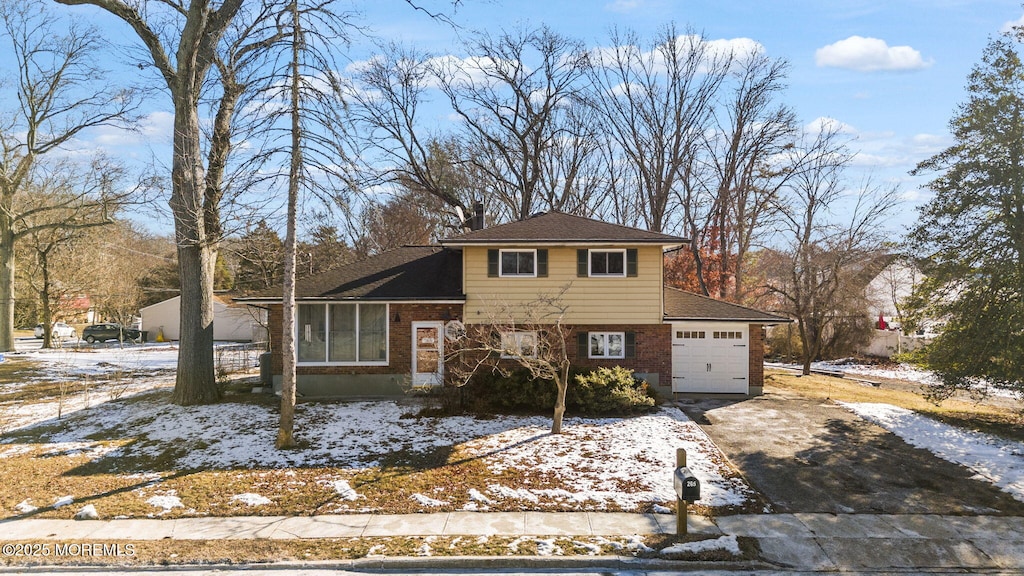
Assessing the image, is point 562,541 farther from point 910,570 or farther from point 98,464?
point 98,464

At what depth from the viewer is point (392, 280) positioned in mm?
18328

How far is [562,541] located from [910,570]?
4511mm

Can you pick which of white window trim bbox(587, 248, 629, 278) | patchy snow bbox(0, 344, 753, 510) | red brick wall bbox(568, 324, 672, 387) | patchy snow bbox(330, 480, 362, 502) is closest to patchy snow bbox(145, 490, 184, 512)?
patchy snow bbox(0, 344, 753, 510)

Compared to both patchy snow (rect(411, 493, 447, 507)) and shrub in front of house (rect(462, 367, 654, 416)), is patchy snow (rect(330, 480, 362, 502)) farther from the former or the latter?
shrub in front of house (rect(462, 367, 654, 416))

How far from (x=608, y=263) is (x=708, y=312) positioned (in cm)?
369

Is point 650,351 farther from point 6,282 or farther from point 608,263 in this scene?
point 6,282

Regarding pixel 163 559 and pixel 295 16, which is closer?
pixel 163 559

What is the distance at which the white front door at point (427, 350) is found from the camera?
1744cm

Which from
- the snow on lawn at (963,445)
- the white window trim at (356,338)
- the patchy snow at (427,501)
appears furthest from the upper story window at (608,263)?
the patchy snow at (427,501)

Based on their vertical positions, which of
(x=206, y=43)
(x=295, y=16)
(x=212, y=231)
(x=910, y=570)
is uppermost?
(x=206, y=43)

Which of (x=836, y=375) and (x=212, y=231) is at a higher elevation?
(x=212, y=231)

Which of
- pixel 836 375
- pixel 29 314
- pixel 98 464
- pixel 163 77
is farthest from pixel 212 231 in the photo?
pixel 29 314

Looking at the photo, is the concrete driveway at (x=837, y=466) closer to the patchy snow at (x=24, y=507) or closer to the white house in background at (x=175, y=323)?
the patchy snow at (x=24, y=507)

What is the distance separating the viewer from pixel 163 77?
16.2 m
